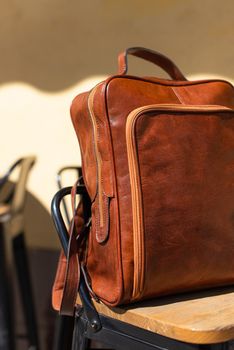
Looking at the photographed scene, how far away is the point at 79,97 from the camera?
0.85 m

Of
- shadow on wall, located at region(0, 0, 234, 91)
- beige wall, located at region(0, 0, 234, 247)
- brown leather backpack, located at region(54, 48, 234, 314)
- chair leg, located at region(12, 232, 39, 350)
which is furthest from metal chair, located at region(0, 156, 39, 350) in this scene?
brown leather backpack, located at region(54, 48, 234, 314)

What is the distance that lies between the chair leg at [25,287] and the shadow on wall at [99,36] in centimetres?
49

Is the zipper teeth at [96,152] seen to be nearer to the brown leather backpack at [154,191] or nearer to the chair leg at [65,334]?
the brown leather backpack at [154,191]

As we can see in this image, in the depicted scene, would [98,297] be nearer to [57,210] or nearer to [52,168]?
[57,210]

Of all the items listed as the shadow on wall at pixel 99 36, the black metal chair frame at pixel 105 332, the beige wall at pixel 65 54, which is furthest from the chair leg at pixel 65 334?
the shadow on wall at pixel 99 36

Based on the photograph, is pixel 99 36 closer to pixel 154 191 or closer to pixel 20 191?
pixel 20 191

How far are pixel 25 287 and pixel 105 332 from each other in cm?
66

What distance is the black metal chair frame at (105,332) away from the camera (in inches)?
28.2

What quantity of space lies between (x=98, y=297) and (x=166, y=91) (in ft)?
1.19

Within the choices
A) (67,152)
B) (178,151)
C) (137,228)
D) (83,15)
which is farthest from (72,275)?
(83,15)

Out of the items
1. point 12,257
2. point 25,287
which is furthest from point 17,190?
point 25,287

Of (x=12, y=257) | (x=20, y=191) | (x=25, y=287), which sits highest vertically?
(x=20, y=191)

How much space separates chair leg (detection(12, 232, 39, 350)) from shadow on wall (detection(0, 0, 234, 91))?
0.49 metres

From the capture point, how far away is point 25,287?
1.41m
